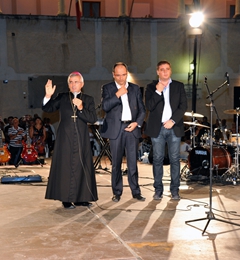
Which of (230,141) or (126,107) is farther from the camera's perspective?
(230,141)

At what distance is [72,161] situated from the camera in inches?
254

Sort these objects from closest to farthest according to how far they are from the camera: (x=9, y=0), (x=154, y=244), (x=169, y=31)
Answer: (x=154, y=244)
(x=169, y=31)
(x=9, y=0)

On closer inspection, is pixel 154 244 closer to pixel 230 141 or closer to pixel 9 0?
pixel 230 141

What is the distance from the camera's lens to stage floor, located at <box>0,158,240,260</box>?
4.52 m

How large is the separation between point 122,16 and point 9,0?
5.73 metres

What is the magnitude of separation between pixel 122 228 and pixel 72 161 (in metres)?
1.40

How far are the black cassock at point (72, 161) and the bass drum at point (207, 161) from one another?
11.3 ft

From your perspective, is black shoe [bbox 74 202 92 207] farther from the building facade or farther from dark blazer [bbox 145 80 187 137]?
the building facade

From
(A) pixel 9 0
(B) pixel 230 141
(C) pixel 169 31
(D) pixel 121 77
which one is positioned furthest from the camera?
(A) pixel 9 0

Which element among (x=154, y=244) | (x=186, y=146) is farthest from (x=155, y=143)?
(x=186, y=146)

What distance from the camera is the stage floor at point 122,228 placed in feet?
14.8

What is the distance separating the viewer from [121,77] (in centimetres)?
681

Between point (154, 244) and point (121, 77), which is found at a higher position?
point (121, 77)

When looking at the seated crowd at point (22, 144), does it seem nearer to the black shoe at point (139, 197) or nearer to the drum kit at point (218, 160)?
the drum kit at point (218, 160)
